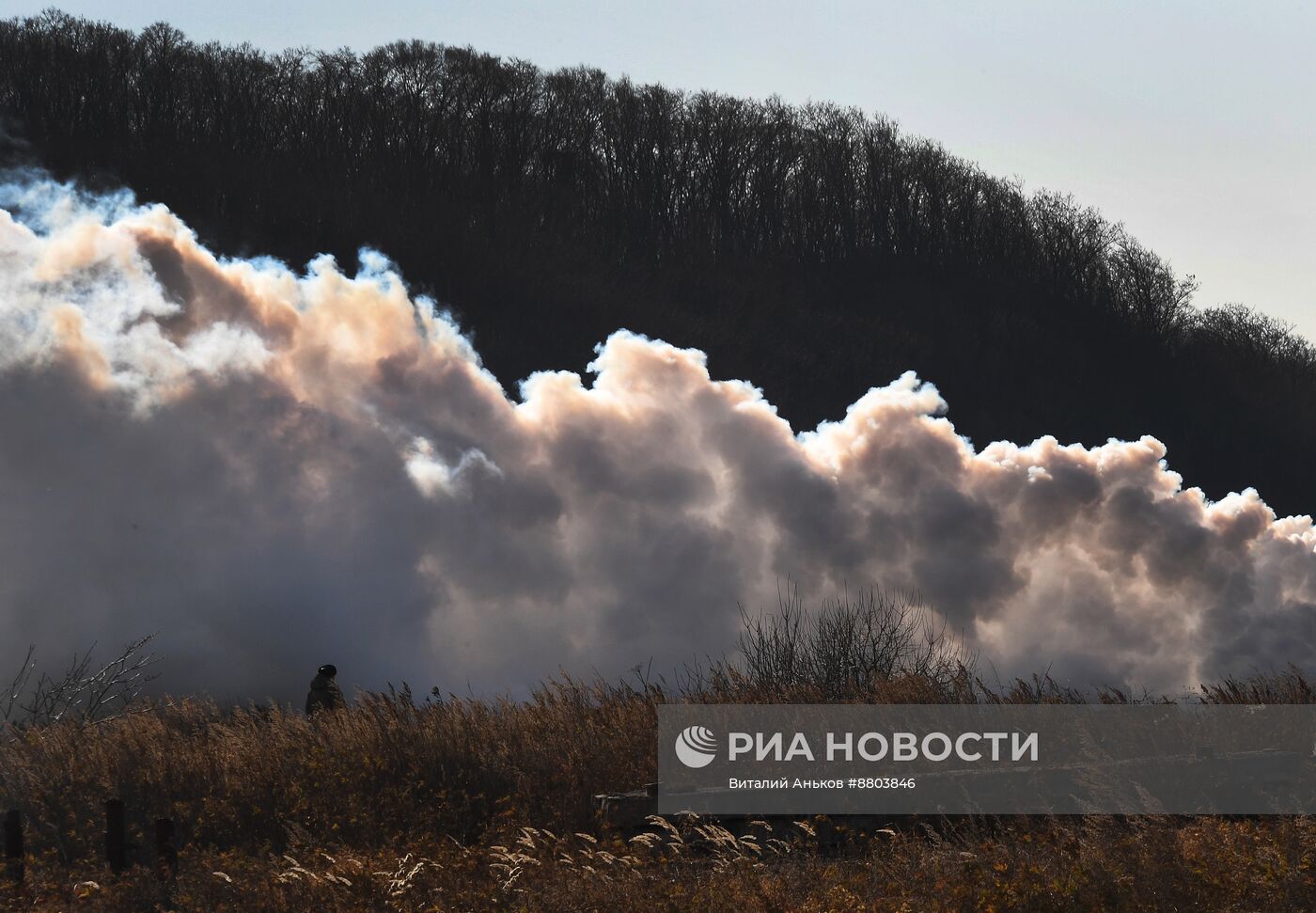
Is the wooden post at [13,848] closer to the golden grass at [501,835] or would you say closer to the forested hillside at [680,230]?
the golden grass at [501,835]

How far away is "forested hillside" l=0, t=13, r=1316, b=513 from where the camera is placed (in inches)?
2387

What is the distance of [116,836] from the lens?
567 inches

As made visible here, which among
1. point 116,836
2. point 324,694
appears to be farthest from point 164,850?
point 324,694

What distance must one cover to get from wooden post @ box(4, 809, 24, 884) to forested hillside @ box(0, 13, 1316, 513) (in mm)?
45182

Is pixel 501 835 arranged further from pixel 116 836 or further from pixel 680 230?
pixel 680 230

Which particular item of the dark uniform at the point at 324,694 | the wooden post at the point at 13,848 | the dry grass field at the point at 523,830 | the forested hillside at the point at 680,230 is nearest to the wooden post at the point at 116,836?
the dry grass field at the point at 523,830

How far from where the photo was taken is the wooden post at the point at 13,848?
1487 cm

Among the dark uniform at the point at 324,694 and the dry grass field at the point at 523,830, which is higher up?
the dark uniform at the point at 324,694

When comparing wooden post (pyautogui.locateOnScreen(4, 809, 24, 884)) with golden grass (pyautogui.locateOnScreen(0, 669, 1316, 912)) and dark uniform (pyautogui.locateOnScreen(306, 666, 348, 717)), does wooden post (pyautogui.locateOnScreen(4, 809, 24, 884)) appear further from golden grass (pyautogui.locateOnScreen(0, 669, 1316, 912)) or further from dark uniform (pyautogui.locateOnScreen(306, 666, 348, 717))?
dark uniform (pyautogui.locateOnScreen(306, 666, 348, 717))

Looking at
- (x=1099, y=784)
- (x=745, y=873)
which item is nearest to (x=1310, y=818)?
(x=1099, y=784)

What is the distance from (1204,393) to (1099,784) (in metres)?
67.2

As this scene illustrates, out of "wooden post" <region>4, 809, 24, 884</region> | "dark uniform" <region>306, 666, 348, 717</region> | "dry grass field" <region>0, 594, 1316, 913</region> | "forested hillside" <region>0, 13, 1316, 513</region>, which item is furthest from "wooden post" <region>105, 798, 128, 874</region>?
"forested hillside" <region>0, 13, 1316, 513</region>

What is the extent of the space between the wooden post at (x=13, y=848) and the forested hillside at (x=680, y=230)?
4518 cm

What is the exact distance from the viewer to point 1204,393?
76.8m
